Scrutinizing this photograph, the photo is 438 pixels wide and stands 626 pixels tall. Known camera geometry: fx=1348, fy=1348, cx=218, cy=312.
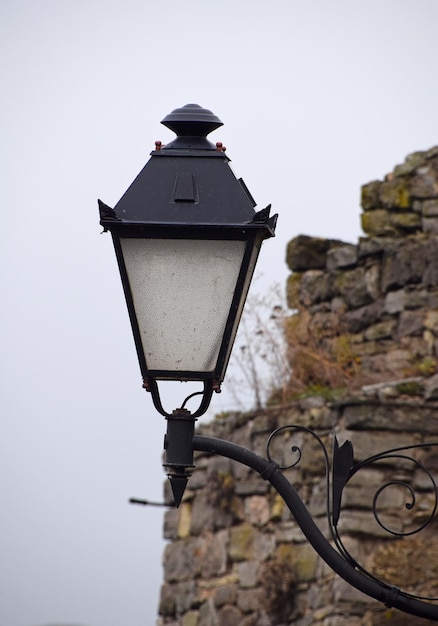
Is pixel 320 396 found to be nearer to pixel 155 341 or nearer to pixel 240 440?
pixel 240 440

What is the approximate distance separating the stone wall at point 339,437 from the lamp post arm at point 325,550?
3.93 meters

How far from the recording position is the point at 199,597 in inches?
324

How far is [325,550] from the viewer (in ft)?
9.87

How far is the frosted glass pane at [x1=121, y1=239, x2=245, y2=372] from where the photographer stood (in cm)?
291

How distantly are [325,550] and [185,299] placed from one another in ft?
2.12

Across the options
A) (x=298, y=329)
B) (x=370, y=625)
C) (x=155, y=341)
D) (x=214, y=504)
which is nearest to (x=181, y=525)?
(x=214, y=504)

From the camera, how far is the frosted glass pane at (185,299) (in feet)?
9.53

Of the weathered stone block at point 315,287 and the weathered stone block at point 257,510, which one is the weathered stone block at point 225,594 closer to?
the weathered stone block at point 257,510

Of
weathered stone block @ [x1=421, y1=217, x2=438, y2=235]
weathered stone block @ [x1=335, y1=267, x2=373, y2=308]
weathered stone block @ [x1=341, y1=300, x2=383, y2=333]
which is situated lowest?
weathered stone block @ [x1=341, y1=300, x2=383, y2=333]

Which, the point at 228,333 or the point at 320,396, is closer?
the point at 228,333

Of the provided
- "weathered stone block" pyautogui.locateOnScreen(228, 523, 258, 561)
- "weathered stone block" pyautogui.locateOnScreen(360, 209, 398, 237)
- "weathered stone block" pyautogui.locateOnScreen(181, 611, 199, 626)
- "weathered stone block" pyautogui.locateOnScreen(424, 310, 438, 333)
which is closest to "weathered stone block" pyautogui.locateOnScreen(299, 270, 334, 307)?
"weathered stone block" pyautogui.locateOnScreen(360, 209, 398, 237)

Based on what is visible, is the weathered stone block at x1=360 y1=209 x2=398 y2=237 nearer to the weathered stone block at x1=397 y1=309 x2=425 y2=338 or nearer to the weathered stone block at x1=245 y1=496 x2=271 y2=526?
the weathered stone block at x1=397 y1=309 x2=425 y2=338

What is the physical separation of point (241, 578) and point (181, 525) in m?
0.90

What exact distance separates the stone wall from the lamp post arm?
3.93m
